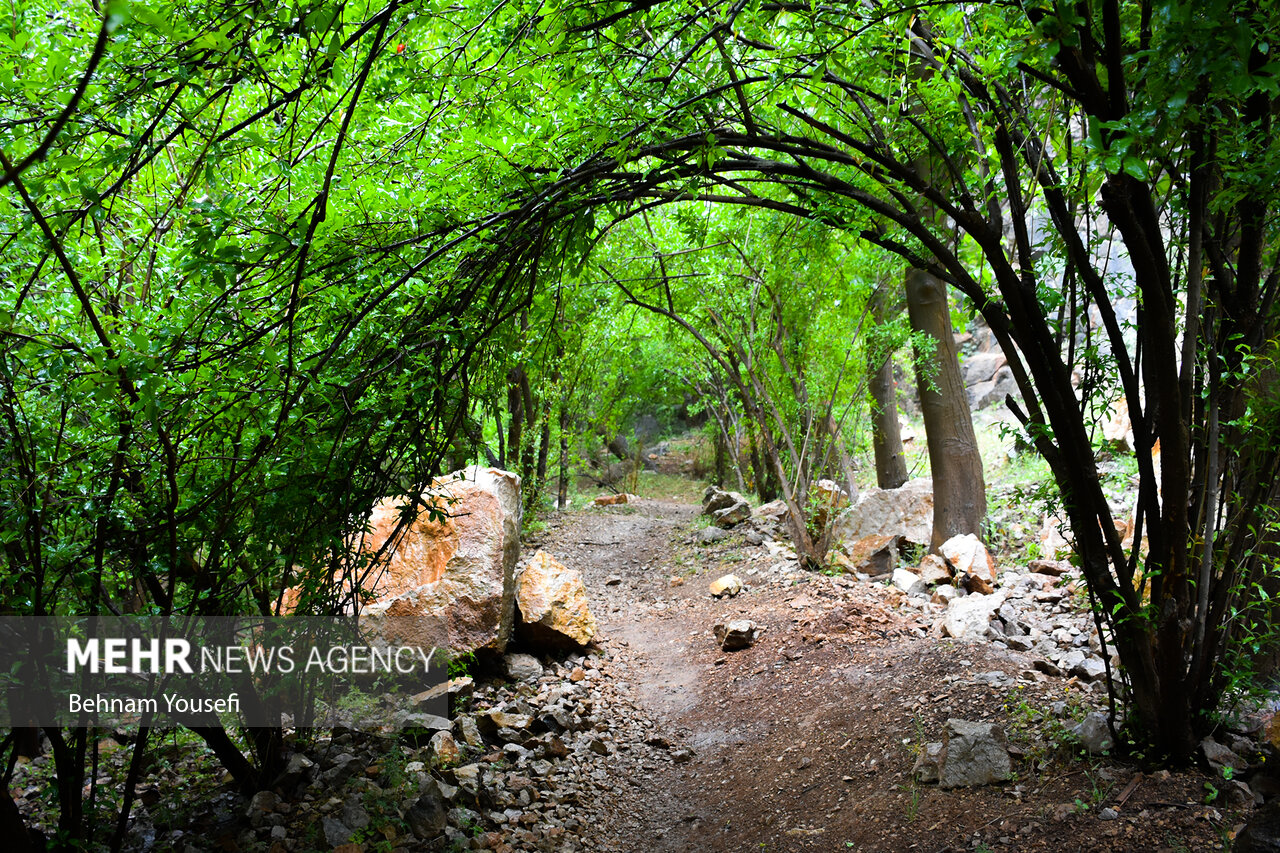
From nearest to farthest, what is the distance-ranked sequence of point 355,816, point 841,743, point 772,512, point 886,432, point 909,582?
point 355,816, point 841,743, point 909,582, point 886,432, point 772,512

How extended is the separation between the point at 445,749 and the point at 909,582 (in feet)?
14.5

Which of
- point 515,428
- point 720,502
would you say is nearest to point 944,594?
point 515,428

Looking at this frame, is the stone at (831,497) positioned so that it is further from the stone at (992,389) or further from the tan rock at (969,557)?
the stone at (992,389)

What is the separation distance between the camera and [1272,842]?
2.14m

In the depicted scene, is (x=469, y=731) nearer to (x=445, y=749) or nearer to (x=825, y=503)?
(x=445, y=749)

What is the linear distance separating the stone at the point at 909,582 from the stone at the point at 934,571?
53 mm

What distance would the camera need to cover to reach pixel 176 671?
9.64 ft

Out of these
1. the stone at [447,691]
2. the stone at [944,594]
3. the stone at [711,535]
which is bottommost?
the stone at [447,691]

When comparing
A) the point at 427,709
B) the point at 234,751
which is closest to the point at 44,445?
the point at 234,751

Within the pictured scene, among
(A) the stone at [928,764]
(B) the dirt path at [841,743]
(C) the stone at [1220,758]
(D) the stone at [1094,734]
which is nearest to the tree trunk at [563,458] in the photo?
(B) the dirt path at [841,743]

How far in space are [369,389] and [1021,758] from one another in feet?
10.7

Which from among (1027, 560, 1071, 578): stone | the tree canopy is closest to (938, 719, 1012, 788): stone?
the tree canopy

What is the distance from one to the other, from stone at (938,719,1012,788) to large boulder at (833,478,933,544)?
488cm

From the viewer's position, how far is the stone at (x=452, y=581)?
5.00 m
